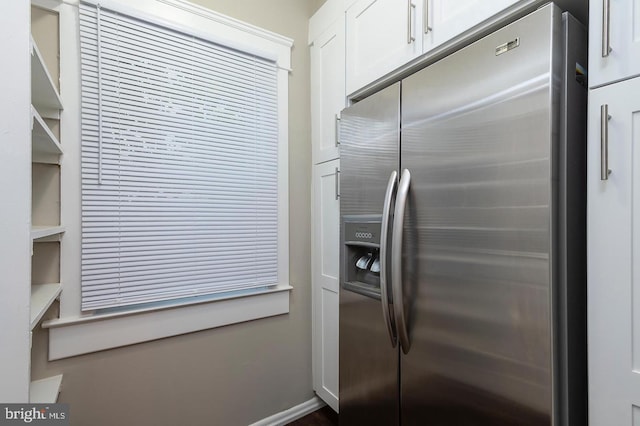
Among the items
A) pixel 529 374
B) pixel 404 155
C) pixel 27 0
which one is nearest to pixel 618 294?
pixel 529 374

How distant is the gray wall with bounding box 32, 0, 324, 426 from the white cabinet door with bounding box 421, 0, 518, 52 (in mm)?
962

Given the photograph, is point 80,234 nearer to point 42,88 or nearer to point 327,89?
point 42,88

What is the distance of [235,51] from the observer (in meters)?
1.71

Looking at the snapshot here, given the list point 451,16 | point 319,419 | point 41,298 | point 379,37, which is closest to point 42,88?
point 41,298

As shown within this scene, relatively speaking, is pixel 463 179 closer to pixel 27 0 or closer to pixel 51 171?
pixel 27 0

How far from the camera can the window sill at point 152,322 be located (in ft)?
4.20

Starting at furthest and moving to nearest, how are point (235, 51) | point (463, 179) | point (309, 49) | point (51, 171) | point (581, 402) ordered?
point (309, 49)
point (235, 51)
point (51, 171)
point (463, 179)
point (581, 402)

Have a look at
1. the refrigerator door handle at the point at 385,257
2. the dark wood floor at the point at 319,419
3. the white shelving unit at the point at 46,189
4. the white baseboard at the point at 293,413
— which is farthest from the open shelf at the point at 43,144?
the dark wood floor at the point at 319,419

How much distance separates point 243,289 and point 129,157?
887 millimetres

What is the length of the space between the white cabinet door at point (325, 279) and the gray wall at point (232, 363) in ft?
0.24

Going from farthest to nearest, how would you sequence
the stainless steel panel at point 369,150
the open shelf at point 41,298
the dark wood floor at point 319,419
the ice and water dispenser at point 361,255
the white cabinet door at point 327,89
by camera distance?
the dark wood floor at point 319,419 < the white cabinet door at point 327,89 < the ice and water dispenser at point 361,255 < the stainless steel panel at point 369,150 < the open shelf at point 41,298

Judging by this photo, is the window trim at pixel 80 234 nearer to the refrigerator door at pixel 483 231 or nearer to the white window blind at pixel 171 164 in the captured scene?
the white window blind at pixel 171 164

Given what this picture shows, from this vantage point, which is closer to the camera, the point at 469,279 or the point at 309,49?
the point at 469,279

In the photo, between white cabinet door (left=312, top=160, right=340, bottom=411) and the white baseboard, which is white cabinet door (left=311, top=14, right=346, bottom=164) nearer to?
white cabinet door (left=312, top=160, right=340, bottom=411)
